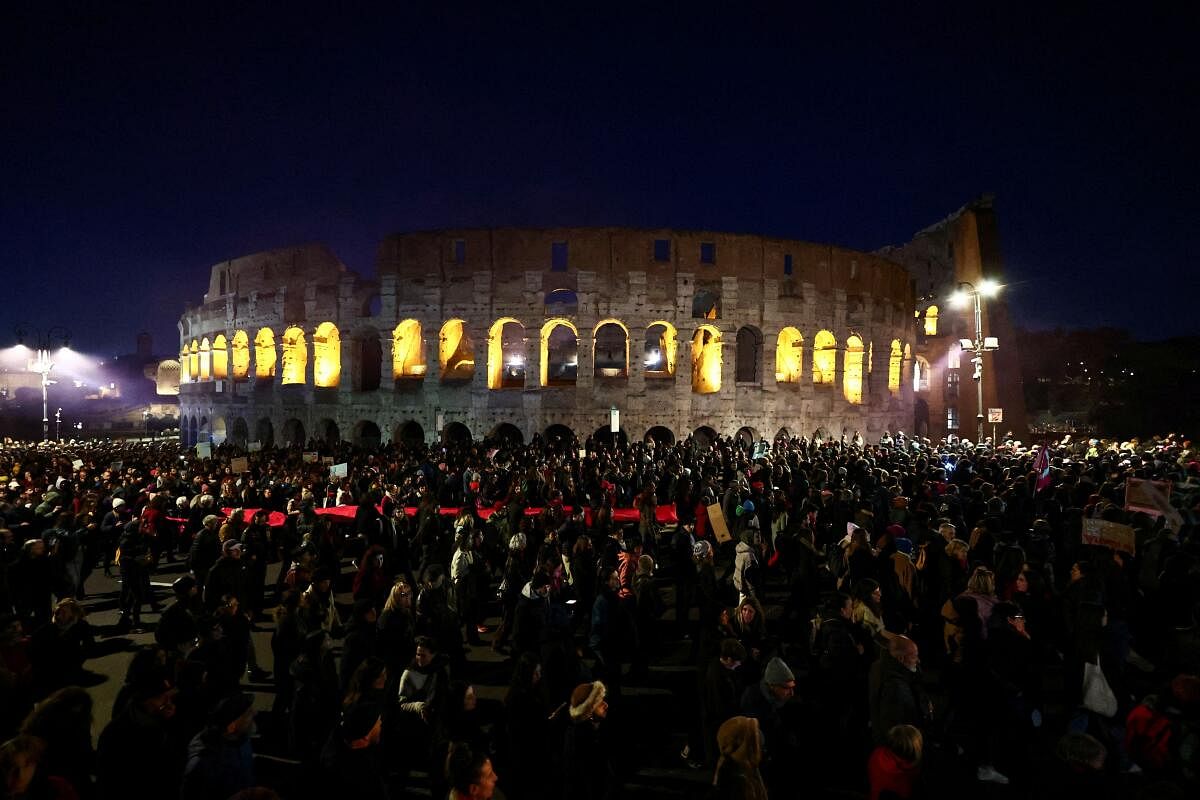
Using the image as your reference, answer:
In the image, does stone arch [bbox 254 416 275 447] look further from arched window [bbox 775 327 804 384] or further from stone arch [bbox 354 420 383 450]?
arched window [bbox 775 327 804 384]

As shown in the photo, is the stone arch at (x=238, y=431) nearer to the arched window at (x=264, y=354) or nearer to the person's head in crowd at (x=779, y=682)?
the arched window at (x=264, y=354)

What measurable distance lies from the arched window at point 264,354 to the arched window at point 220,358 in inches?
178

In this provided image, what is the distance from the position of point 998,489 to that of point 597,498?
30.7 ft

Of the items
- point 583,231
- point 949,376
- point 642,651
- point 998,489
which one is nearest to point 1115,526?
point 998,489

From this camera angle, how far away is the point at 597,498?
13.4 m

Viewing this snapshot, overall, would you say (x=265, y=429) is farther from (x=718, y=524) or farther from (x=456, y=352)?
(x=718, y=524)

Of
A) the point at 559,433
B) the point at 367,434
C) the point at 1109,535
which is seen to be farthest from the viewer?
the point at 367,434

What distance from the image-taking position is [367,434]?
33.2m

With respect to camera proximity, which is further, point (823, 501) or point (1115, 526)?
point (823, 501)

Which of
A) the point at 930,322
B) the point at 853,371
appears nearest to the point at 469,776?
the point at 853,371

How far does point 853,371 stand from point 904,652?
32.4 m

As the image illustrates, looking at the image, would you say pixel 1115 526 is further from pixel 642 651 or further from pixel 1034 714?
pixel 642 651

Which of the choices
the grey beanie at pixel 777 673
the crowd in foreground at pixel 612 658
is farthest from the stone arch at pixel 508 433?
the grey beanie at pixel 777 673

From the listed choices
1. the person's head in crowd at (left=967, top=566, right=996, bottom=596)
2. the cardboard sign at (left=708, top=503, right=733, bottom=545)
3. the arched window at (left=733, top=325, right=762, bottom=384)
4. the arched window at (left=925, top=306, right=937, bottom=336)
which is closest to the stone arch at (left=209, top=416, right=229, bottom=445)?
the arched window at (left=733, top=325, right=762, bottom=384)
